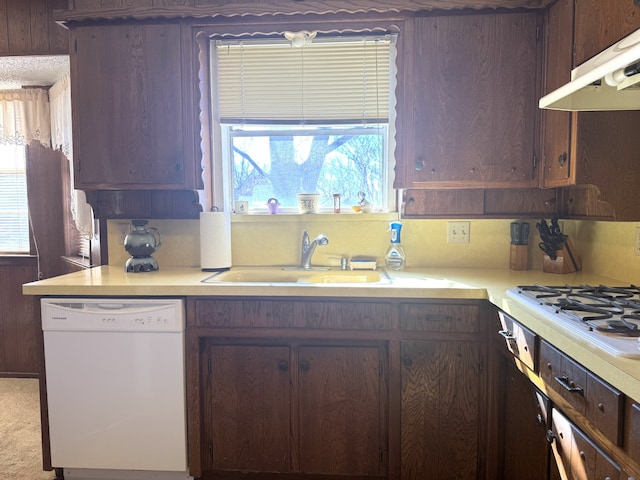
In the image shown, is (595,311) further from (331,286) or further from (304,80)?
(304,80)

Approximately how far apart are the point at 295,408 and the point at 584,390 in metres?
1.16

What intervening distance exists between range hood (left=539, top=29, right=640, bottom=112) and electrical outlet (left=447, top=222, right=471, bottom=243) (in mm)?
916

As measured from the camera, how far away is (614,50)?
1076mm

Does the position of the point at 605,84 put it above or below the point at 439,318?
above

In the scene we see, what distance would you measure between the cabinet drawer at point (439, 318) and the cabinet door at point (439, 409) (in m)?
0.07

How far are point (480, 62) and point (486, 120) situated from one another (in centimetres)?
27

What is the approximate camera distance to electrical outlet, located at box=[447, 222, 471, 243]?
7.41 ft

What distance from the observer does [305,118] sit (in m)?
2.32

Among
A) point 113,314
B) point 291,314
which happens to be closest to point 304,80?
point 291,314

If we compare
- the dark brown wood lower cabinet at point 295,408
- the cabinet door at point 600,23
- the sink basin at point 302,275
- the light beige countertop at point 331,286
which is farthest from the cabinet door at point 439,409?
the cabinet door at point 600,23

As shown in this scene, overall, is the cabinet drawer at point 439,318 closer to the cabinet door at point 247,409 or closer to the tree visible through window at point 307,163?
the cabinet door at point 247,409

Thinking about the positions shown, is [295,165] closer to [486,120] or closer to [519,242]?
[486,120]

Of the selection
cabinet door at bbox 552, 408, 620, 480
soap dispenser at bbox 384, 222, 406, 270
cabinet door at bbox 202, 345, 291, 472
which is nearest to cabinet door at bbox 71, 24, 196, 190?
cabinet door at bbox 202, 345, 291, 472

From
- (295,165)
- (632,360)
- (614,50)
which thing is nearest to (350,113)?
(295,165)
